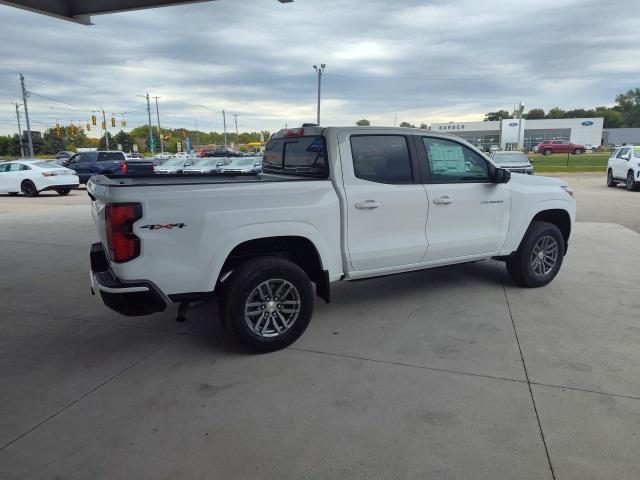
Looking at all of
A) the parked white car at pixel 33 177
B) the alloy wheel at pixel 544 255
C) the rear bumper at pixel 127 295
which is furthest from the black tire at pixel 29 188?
the alloy wheel at pixel 544 255

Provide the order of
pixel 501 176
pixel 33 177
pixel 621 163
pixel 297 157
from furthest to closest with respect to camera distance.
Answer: pixel 621 163 < pixel 33 177 < pixel 501 176 < pixel 297 157

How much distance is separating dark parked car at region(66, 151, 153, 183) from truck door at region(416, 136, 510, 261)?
2076 centimetres

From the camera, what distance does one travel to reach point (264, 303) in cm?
397

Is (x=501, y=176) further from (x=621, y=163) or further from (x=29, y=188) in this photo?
(x=29, y=188)

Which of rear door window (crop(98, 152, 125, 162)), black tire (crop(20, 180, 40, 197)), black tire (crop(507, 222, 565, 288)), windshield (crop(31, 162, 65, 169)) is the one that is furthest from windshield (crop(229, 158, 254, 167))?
black tire (crop(507, 222, 565, 288))

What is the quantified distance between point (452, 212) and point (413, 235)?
555 millimetres

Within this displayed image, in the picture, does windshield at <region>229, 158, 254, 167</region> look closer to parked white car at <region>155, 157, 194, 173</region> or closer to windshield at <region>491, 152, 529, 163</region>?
parked white car at <region>155, 157, 194, 173</region>

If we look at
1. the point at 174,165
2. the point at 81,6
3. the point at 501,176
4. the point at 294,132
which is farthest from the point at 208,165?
the point at 501,176

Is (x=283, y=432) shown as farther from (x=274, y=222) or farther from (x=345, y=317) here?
(x=345, y=317)

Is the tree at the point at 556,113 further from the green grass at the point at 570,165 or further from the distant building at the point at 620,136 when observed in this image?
the green grass at the point at 570,165

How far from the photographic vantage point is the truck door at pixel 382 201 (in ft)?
14.1

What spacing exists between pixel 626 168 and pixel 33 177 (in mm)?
23325

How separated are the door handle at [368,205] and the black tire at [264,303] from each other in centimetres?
81

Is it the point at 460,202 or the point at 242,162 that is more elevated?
the point at 460,202
